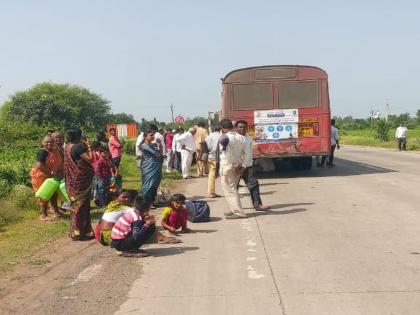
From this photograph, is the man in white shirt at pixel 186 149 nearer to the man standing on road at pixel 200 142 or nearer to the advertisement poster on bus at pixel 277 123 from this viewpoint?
the man standing on road at pixel 200 142

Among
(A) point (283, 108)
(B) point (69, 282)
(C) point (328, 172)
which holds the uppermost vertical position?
(A) point (283, 108)

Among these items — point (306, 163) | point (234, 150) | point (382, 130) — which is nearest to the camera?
point (234, 150)

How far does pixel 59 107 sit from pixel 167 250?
52182mm

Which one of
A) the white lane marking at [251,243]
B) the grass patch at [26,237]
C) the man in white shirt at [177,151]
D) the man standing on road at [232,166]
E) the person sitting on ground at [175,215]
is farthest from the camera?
the man in white shirt at [177,151]

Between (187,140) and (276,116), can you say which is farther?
(187,140)

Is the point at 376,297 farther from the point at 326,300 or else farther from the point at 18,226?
the point at 18,226

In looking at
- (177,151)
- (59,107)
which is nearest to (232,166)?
(177,151)

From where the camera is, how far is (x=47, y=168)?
992cm

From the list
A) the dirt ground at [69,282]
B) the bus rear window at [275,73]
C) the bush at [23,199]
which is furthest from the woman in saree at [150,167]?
the bus rear window at [275,73]

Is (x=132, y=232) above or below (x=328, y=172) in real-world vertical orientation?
above

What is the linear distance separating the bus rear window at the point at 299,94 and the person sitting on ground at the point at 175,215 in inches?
313

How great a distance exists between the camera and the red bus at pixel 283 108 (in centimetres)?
1581

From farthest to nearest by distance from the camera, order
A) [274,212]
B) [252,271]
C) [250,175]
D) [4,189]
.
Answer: [4,189], [250,175], [274,212], [252,271]

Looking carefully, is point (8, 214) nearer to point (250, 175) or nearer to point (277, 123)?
point (250, 175)
